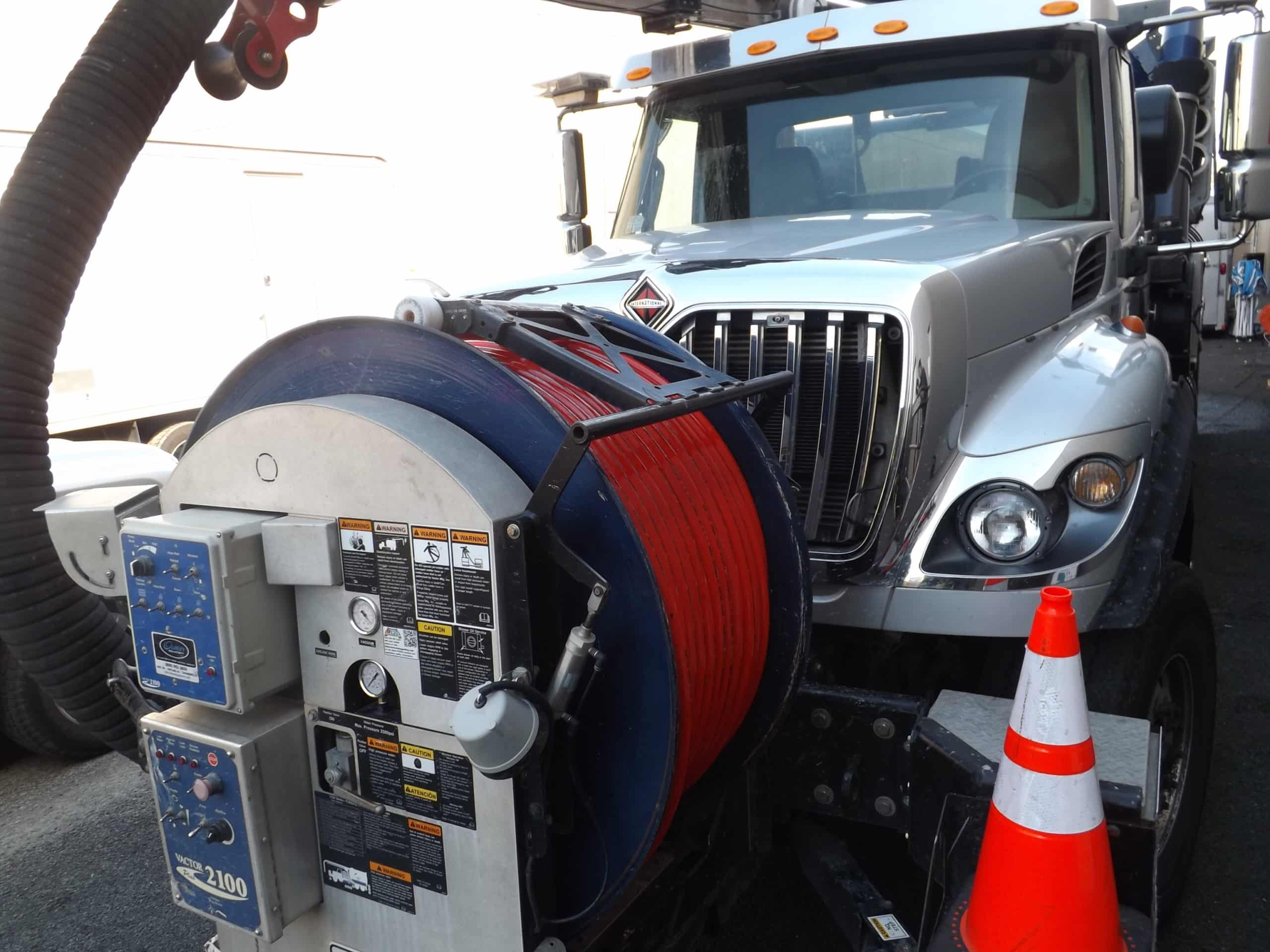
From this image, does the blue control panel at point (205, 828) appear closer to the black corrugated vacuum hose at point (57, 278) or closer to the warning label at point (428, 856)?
the warning label at point (428, 856)

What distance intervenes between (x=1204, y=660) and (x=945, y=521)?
1.01m

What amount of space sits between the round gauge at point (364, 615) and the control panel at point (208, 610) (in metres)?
0.14

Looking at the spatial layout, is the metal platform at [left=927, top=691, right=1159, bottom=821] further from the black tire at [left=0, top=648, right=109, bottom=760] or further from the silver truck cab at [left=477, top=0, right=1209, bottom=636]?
the black tire at [left=0, top=648, right=109, bottom=760]

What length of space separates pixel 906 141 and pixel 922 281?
1.34 meters

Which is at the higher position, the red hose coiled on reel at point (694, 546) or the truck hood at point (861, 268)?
the truck hood at point (861, 268)

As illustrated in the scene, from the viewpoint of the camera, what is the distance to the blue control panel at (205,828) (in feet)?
5.70

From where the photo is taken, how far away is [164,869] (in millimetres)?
3502

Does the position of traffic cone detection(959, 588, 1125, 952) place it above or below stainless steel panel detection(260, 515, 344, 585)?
below

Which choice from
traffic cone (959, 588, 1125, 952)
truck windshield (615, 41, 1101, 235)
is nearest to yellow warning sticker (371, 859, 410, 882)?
traffic cone (959, 588, 1125, 952)

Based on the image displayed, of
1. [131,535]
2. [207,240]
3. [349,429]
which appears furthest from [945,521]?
[207,240]

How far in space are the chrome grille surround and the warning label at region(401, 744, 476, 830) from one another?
118 centimetres

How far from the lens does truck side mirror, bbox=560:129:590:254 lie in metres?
4.96

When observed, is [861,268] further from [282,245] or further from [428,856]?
[282,245]

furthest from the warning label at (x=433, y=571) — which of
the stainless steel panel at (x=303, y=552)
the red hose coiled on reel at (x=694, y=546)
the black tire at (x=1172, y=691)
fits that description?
the black tire at (x=1172, y=691)
